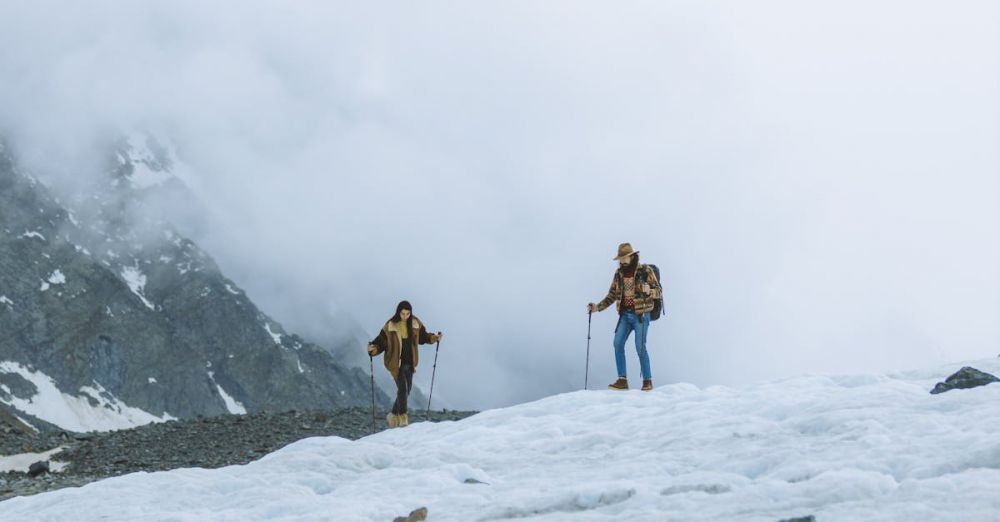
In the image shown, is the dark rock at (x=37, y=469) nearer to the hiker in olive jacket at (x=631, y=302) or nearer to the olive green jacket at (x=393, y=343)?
the olive green jacket at (x=393, y=343)

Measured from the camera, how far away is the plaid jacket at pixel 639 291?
65.4 feet

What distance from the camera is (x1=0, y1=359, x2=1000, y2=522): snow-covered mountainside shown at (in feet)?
33.4

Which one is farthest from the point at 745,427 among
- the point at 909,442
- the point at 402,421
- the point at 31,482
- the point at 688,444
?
the point at 31,482

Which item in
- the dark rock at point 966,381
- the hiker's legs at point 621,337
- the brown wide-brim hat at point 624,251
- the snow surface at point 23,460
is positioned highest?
the brown wide-brim hat at point 624,251

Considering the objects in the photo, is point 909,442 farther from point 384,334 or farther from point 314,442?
point 384,334

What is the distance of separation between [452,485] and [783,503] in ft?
16.0

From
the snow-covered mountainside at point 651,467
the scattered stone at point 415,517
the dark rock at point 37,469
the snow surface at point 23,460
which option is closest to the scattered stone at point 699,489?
the snow-covered mountainside at point 651,467

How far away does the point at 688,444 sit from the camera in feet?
44.7

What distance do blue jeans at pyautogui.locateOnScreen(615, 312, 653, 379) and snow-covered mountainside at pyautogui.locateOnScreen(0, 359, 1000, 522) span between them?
182 centimetres

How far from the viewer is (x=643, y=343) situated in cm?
1989

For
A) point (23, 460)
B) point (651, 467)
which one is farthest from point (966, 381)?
point (23, 460)

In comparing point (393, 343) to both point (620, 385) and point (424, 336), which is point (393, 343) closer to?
point (424, 336)

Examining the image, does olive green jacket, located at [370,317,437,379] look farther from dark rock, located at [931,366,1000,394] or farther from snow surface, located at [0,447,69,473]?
dark rock, located at [931,366,1000,394]

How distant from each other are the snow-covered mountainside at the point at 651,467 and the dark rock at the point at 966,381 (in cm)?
48
